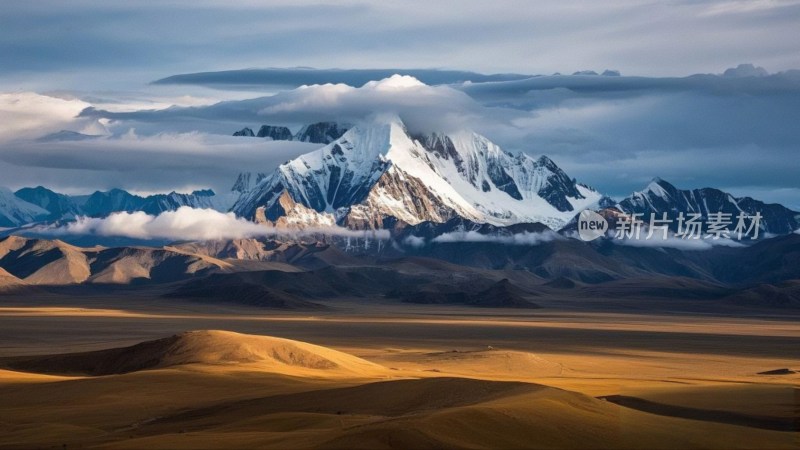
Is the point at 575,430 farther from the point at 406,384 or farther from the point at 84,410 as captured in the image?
the point at 84,410

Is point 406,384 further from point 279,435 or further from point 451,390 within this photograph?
point 279,435

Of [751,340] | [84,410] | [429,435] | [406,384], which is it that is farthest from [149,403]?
[751,340]

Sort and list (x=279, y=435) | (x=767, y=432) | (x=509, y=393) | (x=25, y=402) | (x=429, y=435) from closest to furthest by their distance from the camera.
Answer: (x=429, y=435) → (x=279, y=435) → (x=767, y=432) → (x=509, y=393) → (x=25, y=402)

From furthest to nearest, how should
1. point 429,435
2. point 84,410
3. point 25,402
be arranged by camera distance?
point 25,402
point 84,410
point 429,435

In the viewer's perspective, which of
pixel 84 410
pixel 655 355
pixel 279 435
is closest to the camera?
pixel 279 435

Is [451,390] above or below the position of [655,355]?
above

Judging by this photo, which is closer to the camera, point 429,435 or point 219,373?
point 429,435

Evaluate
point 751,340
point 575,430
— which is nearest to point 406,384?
point 575,430

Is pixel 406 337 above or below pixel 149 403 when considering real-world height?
below

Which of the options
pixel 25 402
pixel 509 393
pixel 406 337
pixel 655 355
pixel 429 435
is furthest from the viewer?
pixel 406 337
